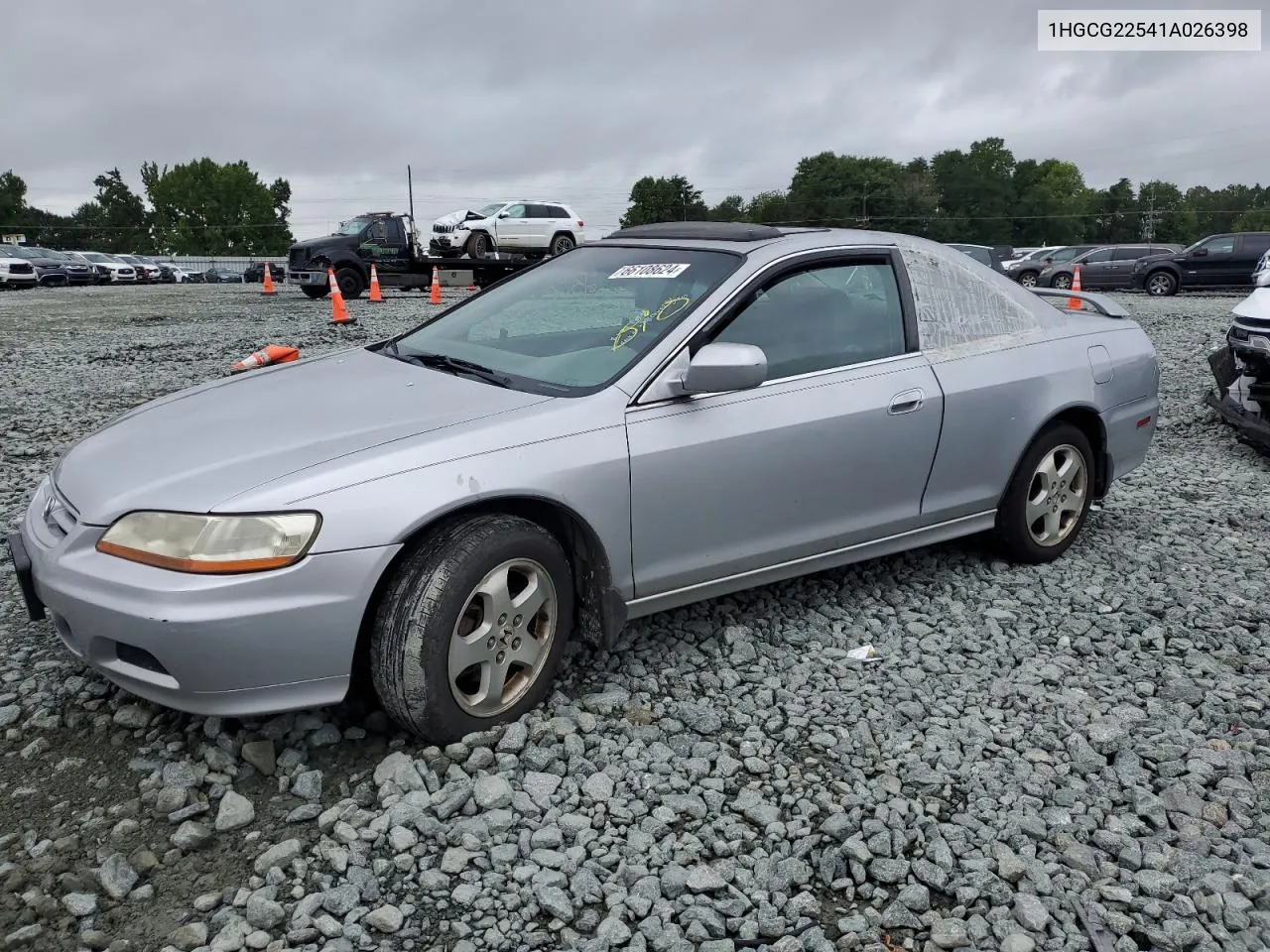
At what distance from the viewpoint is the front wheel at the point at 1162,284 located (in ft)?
76.3

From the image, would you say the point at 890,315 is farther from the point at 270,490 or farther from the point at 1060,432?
the point at 270,490

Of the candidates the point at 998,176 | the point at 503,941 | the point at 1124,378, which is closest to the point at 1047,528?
the point at 1124,378

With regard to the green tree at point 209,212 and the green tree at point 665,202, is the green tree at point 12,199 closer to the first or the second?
the green tree at point 209,212

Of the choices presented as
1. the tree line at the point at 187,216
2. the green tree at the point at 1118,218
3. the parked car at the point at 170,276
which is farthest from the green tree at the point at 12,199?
the green tree at the point at 1118,218

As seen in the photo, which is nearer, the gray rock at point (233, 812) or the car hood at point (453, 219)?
the gray rock at point (233, 812)

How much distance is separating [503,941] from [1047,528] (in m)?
3.20

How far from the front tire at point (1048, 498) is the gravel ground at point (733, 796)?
24 cm

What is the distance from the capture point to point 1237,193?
125m

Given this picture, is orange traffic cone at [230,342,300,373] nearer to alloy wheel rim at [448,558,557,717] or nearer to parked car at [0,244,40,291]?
alloy wheel rim at [448,558,557,717]

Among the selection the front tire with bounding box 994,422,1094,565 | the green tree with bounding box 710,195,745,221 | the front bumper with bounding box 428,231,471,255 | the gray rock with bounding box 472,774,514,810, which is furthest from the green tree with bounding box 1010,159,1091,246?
the gray rock with bounding box 472,774,514,810

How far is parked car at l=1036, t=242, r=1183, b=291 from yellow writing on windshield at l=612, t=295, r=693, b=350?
2466 centimetres

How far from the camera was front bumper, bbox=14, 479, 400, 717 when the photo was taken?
2.55 m

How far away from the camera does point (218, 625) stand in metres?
2.54

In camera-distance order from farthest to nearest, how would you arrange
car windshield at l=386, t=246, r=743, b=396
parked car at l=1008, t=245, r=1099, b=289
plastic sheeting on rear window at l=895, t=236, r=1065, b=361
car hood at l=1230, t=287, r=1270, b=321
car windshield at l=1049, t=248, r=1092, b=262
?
parked car at l=1008, t=245, r=1099, b=289, car windshield at l=1049, t=248, r=1092, b=262, car hood at l=1230, t=287, r=1270, b=321, plastic sheeting on rear window at l=895, t=236, r=1065, b=361, car windshield at l=386, t=246, r=743, b=396
